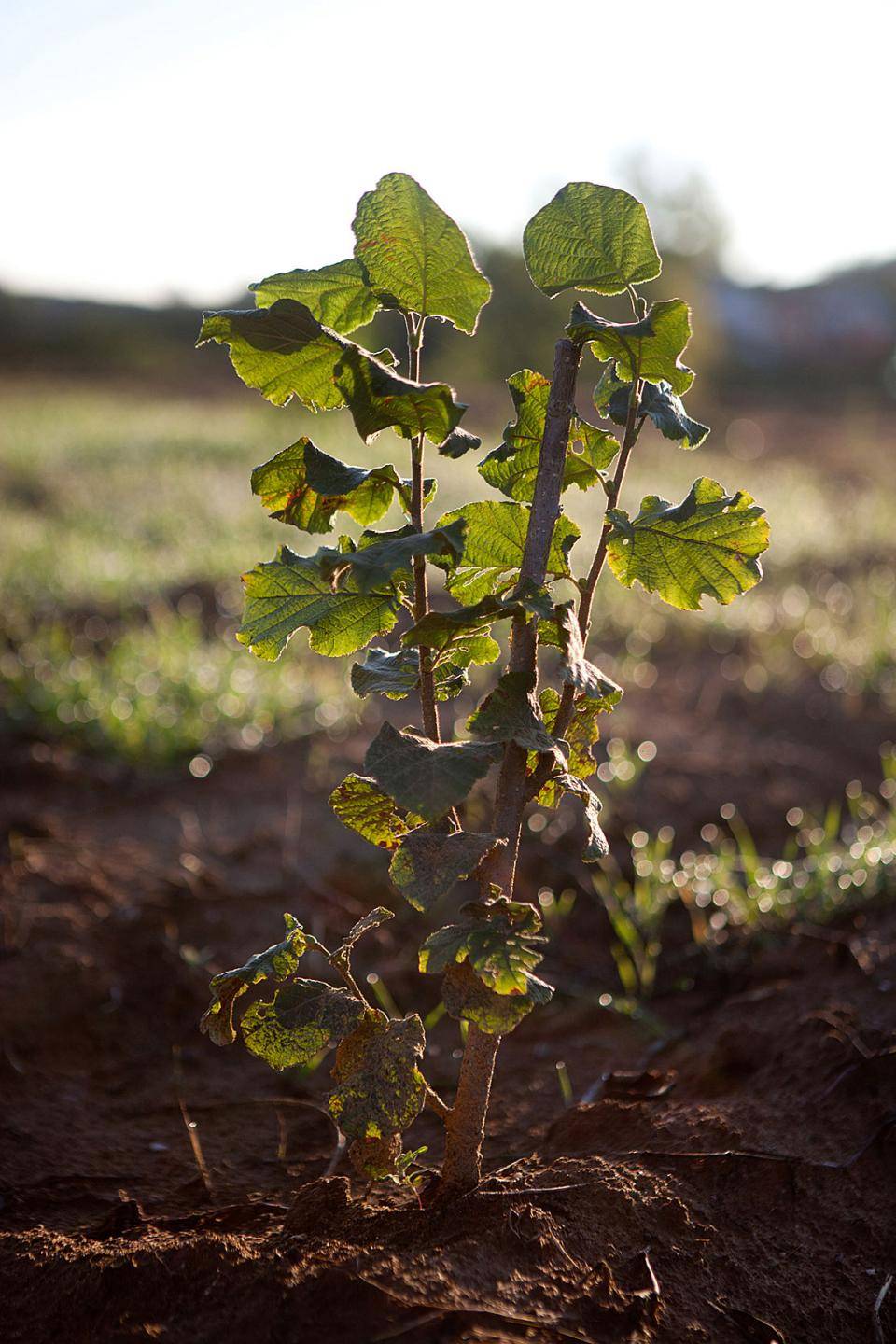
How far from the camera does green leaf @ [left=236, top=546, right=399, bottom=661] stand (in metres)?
1.16

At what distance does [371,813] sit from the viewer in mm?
1247

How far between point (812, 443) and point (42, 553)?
11.7 metres

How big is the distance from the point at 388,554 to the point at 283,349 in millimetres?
261

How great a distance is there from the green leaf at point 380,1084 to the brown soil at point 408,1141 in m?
0.15

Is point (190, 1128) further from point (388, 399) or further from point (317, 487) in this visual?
point (388, 399)

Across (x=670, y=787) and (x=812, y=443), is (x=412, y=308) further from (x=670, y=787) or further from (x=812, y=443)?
(x=812, y=443)

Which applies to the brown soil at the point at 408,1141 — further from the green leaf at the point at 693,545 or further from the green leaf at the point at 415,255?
the green leaf at the point at 415,255

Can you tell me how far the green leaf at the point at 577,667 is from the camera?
1.04 meters

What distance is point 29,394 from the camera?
17.5 m

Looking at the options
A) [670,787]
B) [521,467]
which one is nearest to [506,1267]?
[521,467]

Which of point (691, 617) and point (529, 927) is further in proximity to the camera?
point (691, 617)

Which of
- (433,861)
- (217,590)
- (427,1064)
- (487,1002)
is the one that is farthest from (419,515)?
(217,590)

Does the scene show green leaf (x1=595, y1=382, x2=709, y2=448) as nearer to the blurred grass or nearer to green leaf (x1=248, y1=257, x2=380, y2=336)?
green leaf (x1=248, y1=257, x2=380, y2=336)

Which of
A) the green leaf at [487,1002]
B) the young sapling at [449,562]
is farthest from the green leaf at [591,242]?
the green leaf at [487,1002]
